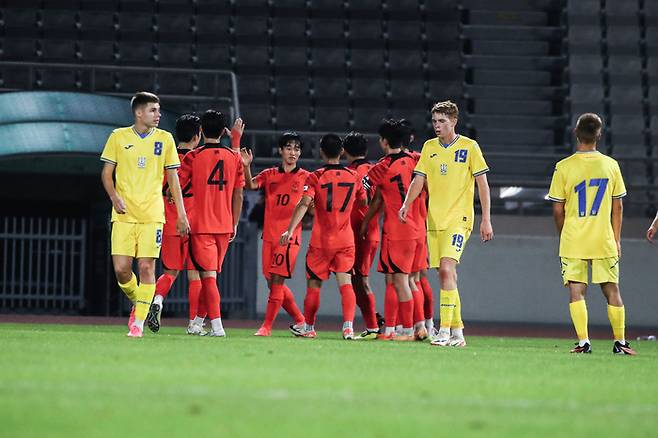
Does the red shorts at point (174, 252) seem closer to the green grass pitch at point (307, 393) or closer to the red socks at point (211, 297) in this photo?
the red socks at point (211, 297)

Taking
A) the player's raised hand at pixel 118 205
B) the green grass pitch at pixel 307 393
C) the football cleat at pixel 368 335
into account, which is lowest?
the football cleat at pixel 368 335

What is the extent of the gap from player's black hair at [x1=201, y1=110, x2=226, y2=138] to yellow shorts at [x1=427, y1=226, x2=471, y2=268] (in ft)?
7.52

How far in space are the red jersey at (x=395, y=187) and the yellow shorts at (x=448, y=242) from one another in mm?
1305

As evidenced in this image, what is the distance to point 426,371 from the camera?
22.0 feet

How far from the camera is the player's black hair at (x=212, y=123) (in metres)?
10.6

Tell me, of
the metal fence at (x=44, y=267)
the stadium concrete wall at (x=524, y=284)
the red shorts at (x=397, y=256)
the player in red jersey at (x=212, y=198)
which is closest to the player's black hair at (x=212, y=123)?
the player in red jersey at (x=212, y=198)

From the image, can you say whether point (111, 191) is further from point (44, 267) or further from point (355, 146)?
point (44, 267)

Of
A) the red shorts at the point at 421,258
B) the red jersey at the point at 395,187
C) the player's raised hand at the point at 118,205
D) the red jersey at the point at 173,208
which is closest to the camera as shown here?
the player's raised hand at the point at 118,205

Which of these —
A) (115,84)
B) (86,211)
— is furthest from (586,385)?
(115,84)

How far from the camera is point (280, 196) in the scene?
12.0 metres

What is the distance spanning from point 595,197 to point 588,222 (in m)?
0.23

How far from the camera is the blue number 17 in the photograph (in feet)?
31.8

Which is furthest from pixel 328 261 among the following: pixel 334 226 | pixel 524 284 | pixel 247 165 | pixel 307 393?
pixel 524 284

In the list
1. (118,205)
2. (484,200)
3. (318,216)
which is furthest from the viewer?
(318,216)
